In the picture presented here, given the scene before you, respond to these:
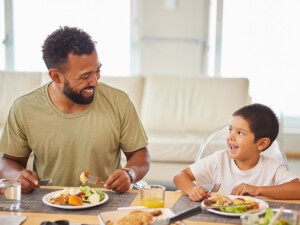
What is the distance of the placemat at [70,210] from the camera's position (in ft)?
4.62

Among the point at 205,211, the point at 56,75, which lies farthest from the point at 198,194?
the point at 56,75

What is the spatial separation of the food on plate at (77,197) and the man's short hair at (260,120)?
0.73 meters

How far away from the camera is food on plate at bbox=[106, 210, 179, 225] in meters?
1.14

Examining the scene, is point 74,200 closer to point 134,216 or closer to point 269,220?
point 134,216

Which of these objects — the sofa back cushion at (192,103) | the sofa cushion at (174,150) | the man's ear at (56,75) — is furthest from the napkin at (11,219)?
the sofa back cushion at (192,103)

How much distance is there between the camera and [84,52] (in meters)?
1.88

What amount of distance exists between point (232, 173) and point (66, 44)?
0.90 metres

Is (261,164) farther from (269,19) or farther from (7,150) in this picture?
(269,19)

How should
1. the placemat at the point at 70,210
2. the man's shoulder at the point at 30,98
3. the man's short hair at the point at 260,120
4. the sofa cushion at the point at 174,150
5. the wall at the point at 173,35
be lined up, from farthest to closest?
the wall at the point at 173,35, the sofa cushion at the point at 174,150, the man's shoulder at the point at 30,98, the man's short hair at the point at 260,120, the placemat at the point at 70,210

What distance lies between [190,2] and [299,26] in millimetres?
1355

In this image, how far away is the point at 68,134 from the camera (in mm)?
1954

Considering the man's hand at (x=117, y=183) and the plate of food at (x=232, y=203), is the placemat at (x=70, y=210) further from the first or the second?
the plate of food at (x=232, y=203)

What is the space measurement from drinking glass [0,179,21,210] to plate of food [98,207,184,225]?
37 cm

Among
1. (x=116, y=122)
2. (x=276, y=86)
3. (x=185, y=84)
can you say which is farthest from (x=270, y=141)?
(x=276, y=86)
